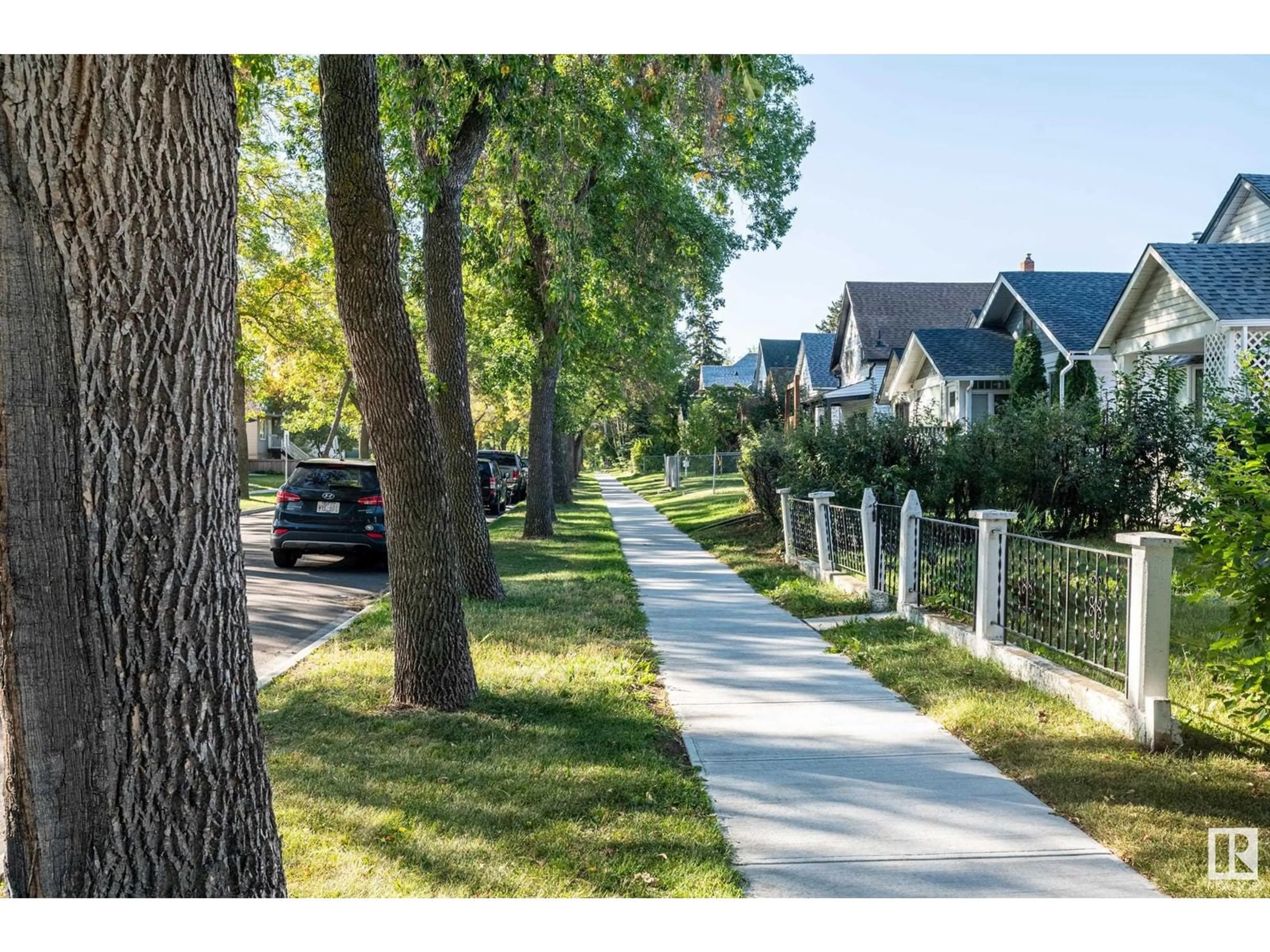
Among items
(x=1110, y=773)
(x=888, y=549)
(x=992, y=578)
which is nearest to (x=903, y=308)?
(x=888, y=549)

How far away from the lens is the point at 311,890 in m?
4.20

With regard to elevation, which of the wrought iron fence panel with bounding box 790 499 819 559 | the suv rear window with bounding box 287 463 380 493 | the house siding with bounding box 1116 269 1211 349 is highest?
the house siding with bounding box 1116 269 1211 349

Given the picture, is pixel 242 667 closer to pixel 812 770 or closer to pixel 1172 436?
pixel 812 770

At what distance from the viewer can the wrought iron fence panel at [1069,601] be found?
23.4 ft

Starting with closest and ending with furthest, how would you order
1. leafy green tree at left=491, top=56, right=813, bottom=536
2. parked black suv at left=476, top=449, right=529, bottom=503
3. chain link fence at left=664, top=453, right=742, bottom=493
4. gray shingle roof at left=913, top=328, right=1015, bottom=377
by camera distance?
leafy green tree at left=491, top=56, right=813, bottom=536, gray shingle roof at left=913, top=328, right=1015, bottom=377, parked black suv at left=476, top=449, right=529, bottom=503, chain link fence at left=664, top=453, right=742, bottom=493

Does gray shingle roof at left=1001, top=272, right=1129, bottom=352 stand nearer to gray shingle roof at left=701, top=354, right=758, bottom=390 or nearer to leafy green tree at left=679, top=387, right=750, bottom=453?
leafy green tree at left=679, top=387, right=750, bottom=453

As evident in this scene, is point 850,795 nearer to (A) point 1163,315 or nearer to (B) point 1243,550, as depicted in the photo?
(B) point 1243,550

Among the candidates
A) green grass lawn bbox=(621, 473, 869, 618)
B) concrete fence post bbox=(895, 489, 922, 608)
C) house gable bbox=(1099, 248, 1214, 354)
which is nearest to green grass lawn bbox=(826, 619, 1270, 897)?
→ concrete fence post bbox=(895, 489, 922, 608)

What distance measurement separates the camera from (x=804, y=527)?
1609 cm

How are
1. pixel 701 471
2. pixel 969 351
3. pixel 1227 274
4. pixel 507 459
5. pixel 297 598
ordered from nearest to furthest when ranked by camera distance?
pixel 297 598, pixel 1227 274, pixel 969 351, pixel 507 459, pixel 701 471

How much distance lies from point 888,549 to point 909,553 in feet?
4.22

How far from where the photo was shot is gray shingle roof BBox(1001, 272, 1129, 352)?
25.2 meters

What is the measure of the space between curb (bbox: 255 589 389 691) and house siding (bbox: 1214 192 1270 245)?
1789 centimetres

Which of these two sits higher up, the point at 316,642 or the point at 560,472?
the point at 560,472
